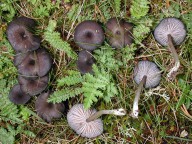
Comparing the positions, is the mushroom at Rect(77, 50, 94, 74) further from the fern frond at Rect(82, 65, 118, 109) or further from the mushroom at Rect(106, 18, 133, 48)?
the mushroom at Rect(106, 18, 133, 48)

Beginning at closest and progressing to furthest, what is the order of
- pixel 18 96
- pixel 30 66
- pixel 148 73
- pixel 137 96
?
pixel 137 96 < pixel 148 73 < pixel 30 66 < pixel 18 96

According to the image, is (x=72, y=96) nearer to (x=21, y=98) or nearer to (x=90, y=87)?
(x=90, y=87)

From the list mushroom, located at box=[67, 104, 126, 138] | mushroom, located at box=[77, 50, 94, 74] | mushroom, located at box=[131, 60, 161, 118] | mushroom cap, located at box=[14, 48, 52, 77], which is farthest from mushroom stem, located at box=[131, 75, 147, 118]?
mushroom cap, located at box=[14, 48, 52, 77]

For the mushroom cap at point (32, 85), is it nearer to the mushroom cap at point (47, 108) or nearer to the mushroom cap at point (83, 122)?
the mushroom cap at point (47, 108)

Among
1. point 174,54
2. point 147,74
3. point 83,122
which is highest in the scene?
point 174,54

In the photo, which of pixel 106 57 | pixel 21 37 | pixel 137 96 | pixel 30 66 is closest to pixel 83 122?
pixel 137 96

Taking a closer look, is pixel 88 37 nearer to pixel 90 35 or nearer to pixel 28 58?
pixel 90 35

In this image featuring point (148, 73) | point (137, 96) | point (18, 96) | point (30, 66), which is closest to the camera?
point (137, 96)

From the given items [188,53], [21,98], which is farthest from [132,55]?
[21,98]
